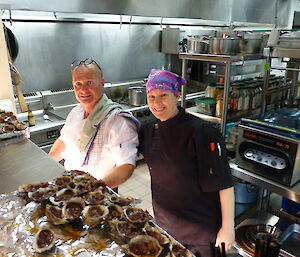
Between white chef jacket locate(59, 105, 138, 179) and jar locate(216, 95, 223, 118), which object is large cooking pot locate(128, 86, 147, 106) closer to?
jar locate(216, 95, 223, 118)

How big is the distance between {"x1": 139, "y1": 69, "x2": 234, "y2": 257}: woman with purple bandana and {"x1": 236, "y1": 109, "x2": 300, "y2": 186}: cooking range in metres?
0.68

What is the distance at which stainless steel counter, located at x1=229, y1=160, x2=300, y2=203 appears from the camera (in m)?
1.98

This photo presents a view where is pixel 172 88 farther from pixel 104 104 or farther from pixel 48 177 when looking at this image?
pixel 48 177

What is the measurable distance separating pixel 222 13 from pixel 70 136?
12.5 ft

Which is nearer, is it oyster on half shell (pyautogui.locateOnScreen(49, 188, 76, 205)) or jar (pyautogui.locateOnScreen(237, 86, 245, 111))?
oyster on half shell (pyautogui.locateOnScreen(49, 188, 76, 205))

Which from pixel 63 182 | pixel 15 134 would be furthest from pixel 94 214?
pixel 15 134

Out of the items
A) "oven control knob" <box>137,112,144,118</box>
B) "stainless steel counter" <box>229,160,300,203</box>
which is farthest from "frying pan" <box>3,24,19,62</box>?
"stainless steel counter" <box>229,160,300,203</box>

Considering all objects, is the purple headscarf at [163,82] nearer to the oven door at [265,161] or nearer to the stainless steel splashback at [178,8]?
the oven door at [265,161]

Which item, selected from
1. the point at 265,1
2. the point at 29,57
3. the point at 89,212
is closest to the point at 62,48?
the point at 29,57

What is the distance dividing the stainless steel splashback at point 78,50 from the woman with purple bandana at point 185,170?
252 centimetres

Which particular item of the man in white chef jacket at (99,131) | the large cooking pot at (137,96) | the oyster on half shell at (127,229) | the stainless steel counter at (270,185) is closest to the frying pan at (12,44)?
the large cooking pot at (137,96)

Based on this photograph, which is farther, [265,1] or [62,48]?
[265,1]

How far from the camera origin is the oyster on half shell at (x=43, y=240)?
2.54 feet

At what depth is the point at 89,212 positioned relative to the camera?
87 cm
